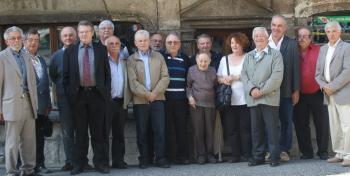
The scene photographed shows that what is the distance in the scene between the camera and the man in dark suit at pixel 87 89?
7.51 meters

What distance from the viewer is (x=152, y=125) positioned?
810 cm

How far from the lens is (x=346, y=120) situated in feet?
25.6

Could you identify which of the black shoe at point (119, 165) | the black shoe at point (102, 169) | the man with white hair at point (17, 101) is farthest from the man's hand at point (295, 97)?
the man with white hair at point (17, 101)

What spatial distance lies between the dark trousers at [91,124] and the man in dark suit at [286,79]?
2.46m

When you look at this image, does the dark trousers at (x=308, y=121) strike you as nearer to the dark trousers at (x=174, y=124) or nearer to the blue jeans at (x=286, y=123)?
the blue jeans at (x=286, y=123)

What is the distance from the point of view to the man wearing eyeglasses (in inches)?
326

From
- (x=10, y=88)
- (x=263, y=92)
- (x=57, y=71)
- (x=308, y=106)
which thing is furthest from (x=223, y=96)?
(x=10, y=88)

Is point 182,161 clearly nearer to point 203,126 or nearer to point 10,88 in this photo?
point 203,126

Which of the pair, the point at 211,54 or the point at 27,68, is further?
the point at 211,54

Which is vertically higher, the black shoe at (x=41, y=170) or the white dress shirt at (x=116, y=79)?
the white dress shirt at (x=116, y=79)

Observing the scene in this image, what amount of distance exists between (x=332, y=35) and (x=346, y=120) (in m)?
1.14

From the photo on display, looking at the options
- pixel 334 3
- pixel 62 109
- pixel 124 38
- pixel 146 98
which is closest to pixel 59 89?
pixel 62 109

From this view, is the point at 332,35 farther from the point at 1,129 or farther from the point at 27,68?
the point at 1,129

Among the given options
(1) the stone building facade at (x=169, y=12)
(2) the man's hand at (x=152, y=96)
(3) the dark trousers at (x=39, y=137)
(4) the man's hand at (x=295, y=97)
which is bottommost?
(3) the dark trousers at (x=39, y=137)
